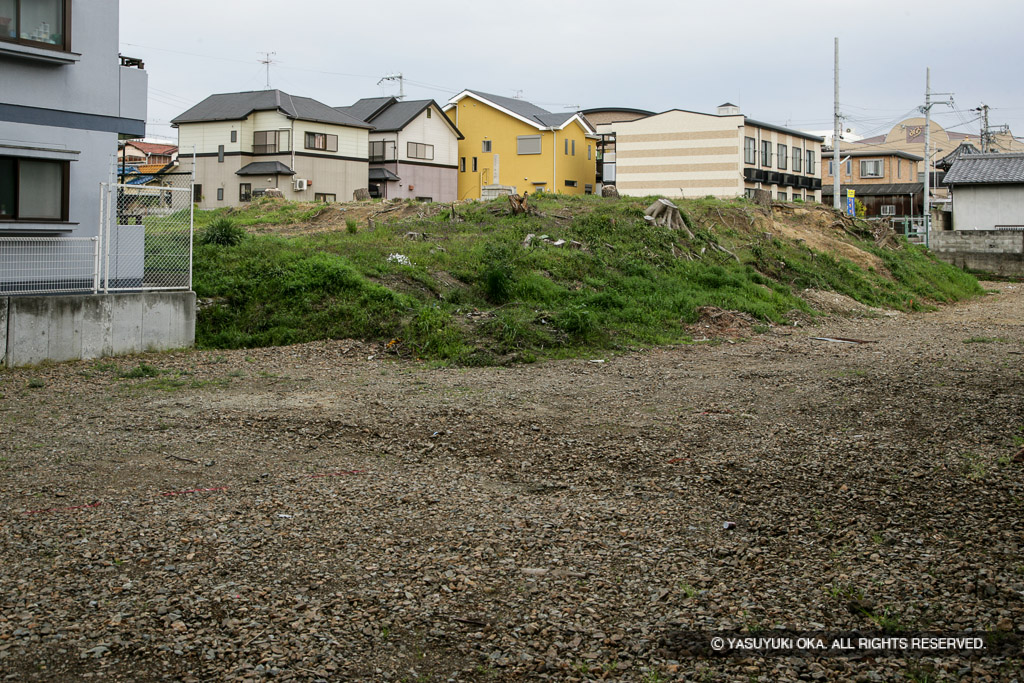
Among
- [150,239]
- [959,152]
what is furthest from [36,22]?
[959,152]

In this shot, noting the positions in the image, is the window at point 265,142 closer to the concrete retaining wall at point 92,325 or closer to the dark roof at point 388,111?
the dark roof at point 388,111

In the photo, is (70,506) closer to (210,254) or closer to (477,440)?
(477,440)

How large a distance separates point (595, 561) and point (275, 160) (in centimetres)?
3606

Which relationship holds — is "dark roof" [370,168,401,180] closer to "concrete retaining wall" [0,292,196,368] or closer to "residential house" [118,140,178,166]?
"residential house" [118,140,178,166]

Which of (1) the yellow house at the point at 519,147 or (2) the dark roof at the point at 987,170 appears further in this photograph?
(1) the yellow house at the point at 519,147

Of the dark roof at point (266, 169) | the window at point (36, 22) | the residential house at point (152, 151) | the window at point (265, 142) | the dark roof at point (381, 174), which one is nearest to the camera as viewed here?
the window at point (36, 22)

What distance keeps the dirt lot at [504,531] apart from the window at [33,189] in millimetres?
2981

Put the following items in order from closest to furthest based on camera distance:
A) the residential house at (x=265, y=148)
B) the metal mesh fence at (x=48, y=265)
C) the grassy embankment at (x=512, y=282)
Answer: the metal mesh fence at (x=48, y=265) → the grassy embankment at (x=512, y=282) → the residential house at (x=265, y=148)

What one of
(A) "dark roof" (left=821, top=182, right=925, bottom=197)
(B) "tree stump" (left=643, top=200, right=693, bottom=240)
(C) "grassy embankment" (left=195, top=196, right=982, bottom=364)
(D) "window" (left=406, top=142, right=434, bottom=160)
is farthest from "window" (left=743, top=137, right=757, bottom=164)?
(B) "tree stump" (left=643, top=200, right=693, bottom=240)

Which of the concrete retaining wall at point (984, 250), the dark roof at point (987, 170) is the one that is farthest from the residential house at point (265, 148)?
the dark roof at point (987, 170)

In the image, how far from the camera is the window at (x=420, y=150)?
42406 mm

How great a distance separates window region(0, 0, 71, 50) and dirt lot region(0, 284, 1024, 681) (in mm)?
4780

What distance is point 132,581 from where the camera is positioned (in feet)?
13.9

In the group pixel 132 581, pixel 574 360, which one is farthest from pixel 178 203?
pixel 132 581
